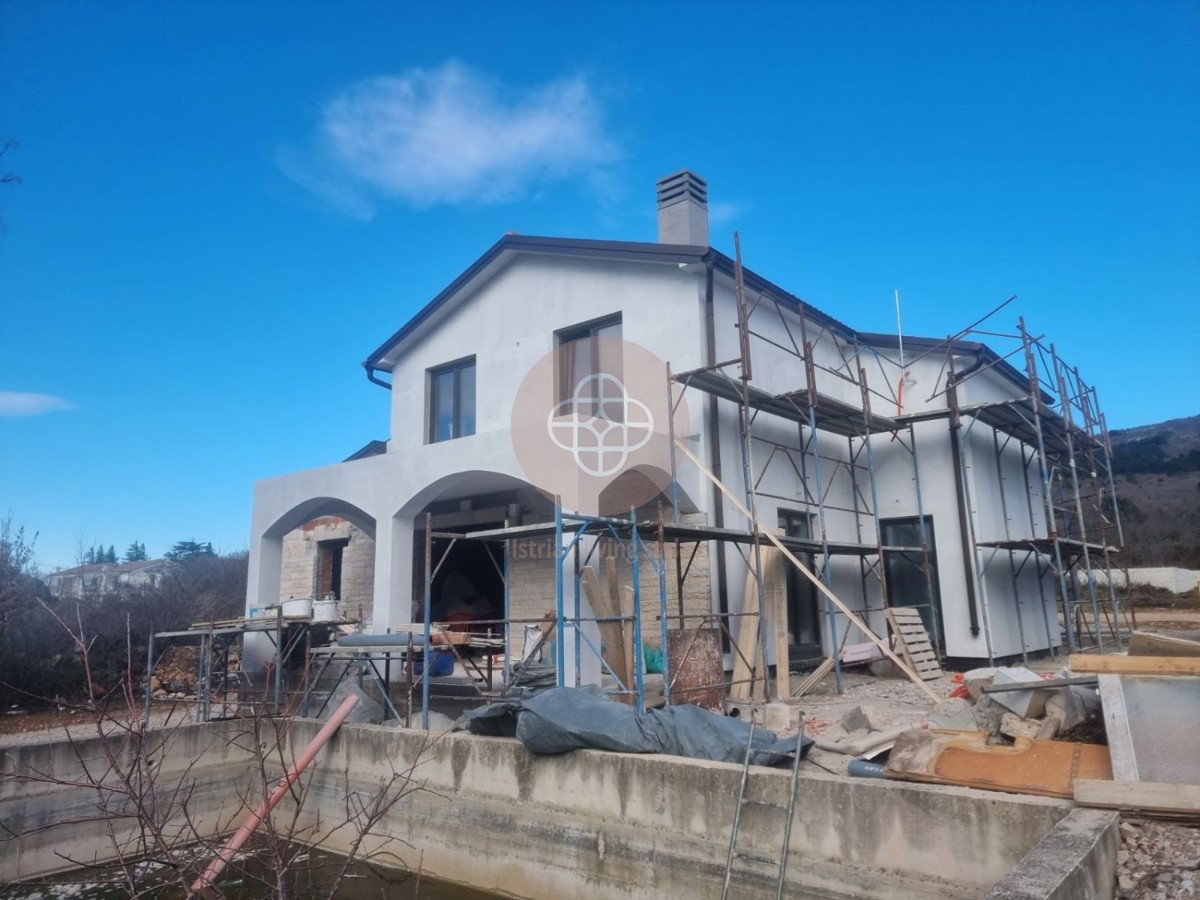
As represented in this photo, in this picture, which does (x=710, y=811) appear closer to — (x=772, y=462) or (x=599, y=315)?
(x=772, y=462)

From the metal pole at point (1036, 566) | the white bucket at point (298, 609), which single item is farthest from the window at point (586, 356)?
the metal pole at point (1036, 566)

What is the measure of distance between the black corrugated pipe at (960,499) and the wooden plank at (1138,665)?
7.81 meters

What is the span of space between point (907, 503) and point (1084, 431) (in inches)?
184

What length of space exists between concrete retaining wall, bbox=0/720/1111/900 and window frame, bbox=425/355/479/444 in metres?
5.94

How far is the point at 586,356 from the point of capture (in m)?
12.6

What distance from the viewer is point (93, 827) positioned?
28.4 feet

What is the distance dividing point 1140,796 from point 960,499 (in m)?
9.35

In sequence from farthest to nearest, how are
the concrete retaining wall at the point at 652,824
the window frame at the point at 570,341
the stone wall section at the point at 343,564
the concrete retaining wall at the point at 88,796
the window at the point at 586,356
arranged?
the stone wall section at the point at 343,564 → the window frame at the point at 570,341 → the window at the point at 586,356 → the concrete retaining wall at the point at 88,796 → the concrete retaining wall at the point at 652,824

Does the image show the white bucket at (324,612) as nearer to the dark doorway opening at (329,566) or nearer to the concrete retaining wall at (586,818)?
the concrete retaining wall at (586,818)

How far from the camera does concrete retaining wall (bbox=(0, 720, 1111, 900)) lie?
4.90 metres

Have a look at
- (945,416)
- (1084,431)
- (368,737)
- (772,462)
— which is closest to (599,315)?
(772,462)

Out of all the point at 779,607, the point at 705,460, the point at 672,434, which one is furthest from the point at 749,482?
the point at 779,607

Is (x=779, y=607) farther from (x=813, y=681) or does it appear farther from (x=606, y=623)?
(x=606, y=623)

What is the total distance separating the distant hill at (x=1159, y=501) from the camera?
3253 cm
